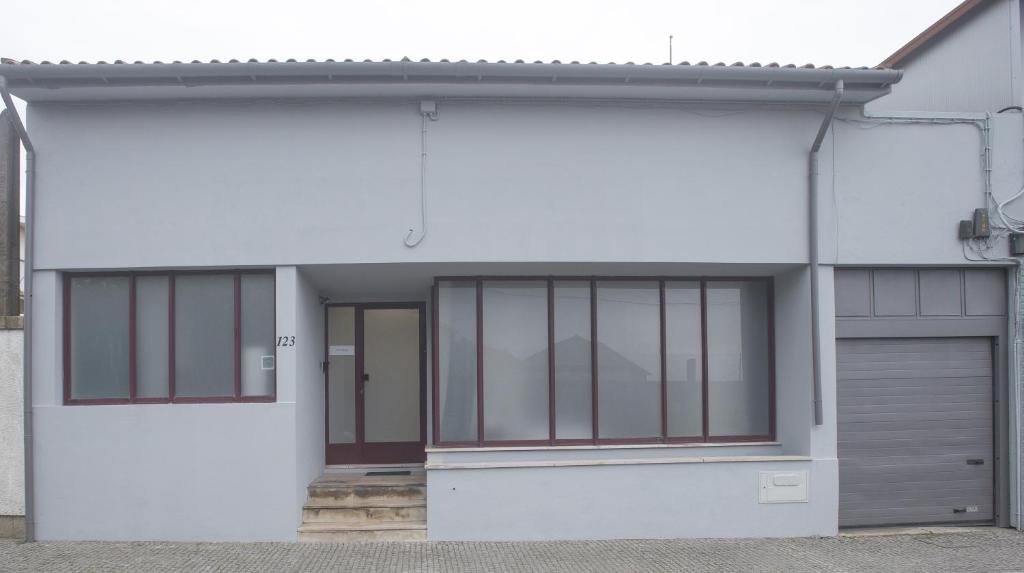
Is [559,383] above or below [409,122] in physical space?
below

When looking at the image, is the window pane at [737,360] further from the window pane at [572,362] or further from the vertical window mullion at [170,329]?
the vertical window mullion at [170,329]

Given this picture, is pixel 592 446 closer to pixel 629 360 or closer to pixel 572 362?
pixel 572 362

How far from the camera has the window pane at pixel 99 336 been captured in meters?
7.86

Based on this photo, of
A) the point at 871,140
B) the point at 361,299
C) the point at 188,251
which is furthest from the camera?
the point at 361,299

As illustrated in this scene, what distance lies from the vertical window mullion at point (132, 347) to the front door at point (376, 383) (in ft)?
7.87

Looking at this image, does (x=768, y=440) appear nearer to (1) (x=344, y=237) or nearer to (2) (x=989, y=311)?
(2) (x=989, y=311)

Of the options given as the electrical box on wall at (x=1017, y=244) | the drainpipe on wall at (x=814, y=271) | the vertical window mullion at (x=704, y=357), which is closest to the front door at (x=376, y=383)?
the vertical window mullion at (x=704, y=357)

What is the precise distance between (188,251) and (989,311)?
922 cm

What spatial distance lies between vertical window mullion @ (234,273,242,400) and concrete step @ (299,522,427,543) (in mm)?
1688

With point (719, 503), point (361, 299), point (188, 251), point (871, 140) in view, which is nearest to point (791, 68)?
point (871, 140)

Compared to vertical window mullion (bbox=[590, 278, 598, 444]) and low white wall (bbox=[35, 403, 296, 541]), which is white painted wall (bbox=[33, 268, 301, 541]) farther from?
vertical window mullion (bbox=[590, 278, 598, 444])

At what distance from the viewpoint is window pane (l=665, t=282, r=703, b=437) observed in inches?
336

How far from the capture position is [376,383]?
31.9ft

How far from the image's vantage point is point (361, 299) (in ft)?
31.7
